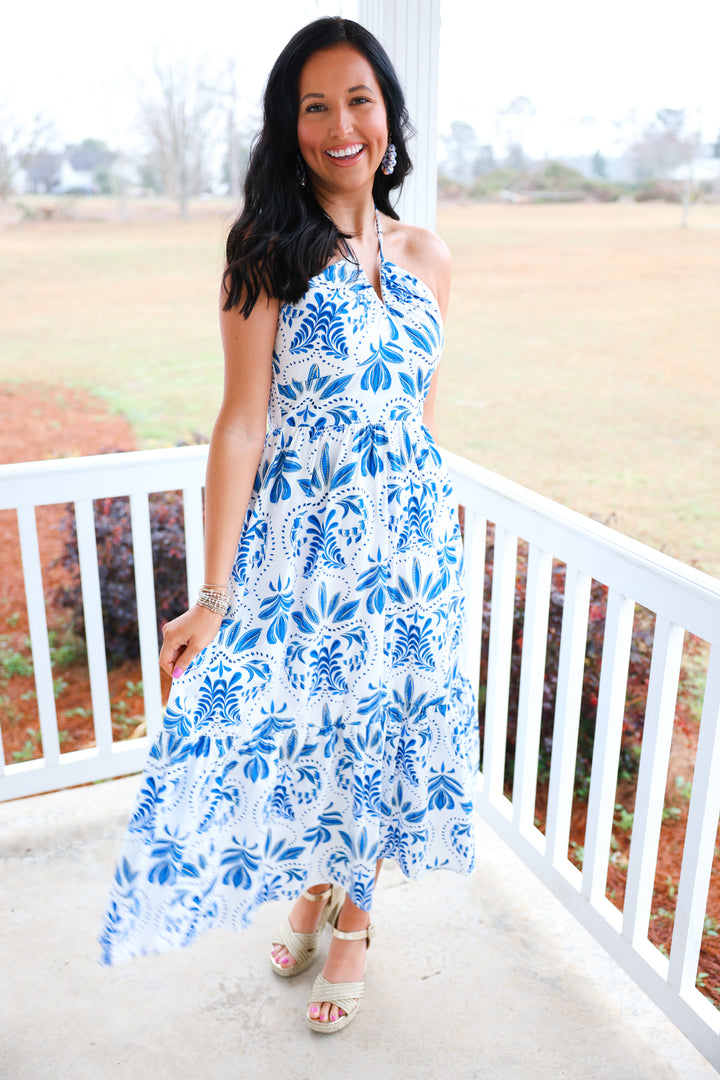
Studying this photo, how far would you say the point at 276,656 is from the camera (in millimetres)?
1538

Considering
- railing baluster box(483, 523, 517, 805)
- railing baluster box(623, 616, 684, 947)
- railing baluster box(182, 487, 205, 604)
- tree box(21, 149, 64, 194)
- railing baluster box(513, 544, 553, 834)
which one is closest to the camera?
railing baluster box(623, 616, 684, 947)

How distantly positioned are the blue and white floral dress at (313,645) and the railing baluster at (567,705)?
1.10 ft

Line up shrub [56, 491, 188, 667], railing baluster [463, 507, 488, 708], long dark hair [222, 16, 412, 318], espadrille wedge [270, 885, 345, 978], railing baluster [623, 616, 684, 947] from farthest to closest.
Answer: shrub [56, 491, 188, 667] < railing baluster [463, 507, 488, 708] < espadrille wedge [270, 885, 345, 978] < railing baluster [623, 616, 684, 947] < long dark hair [222, 16, 412, 318]

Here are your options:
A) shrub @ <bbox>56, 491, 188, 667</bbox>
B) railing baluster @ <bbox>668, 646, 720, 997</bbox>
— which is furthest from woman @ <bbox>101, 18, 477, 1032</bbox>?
shrub @ <bbox>56, 491, 188, 667</bbox>

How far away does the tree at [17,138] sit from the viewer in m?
6.52

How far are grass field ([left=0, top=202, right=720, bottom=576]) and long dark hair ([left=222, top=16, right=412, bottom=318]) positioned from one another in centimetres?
604

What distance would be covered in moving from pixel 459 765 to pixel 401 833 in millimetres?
177

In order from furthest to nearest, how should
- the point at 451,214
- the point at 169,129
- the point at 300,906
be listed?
the point at 451,214 → the point at 169,129 → the point at 300,906

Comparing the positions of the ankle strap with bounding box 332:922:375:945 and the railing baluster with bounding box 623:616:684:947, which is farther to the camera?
the ankle strap with bounding box 332:922:375:945

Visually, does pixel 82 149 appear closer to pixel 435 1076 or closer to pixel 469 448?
pixel 469 448

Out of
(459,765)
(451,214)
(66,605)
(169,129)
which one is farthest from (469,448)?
(459,765)

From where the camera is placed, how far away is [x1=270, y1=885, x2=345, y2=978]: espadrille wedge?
1.85m

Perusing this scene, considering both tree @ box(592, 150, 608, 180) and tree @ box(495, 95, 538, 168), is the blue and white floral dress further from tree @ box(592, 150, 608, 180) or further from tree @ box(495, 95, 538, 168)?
tree @ box(592, 150, 608, 180)

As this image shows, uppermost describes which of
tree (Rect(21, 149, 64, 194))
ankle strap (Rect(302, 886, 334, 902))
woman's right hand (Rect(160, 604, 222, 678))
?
tree (Rect(21, 149, 64, 194))
